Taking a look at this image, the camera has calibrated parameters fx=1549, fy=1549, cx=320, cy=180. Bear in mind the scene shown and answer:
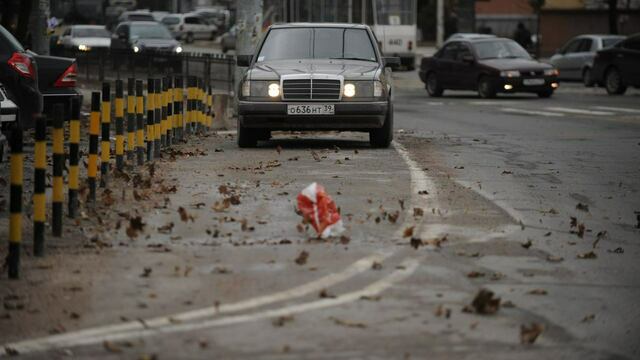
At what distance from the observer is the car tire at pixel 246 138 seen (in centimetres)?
1938

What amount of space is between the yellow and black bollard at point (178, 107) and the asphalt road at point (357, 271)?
3844 millimetres

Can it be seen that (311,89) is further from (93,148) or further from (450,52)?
(450,52)

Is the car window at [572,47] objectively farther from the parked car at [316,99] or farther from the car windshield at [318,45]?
the parked car at [316,99]

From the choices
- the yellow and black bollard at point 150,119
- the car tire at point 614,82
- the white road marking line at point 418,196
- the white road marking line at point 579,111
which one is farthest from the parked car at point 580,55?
the white road marking line at point 418,196

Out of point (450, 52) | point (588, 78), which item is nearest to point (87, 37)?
point (588, 78)

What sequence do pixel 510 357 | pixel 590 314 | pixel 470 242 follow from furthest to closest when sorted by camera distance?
1. pixel 470 242
2. pixel 590 314
3. pixel 510 357

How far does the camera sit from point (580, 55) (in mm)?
46719

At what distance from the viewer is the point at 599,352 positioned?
7.01 metres

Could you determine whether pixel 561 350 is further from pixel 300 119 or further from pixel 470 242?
pixel 300 119

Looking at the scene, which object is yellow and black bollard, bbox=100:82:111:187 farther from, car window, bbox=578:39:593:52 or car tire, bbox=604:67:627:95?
car window, bbox=578:39:593:52

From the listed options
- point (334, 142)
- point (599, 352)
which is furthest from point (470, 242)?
point (334, 142)

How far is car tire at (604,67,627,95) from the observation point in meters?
39.9

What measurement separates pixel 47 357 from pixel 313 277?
2301mm

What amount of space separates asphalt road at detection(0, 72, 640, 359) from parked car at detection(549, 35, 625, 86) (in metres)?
30.2
